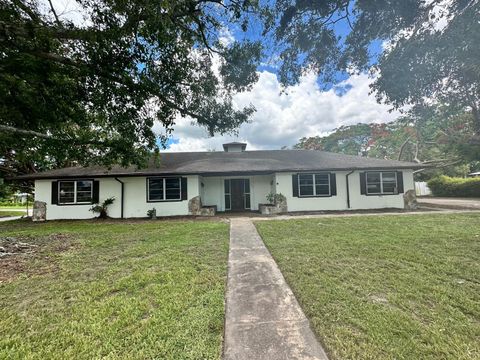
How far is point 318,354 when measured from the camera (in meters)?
2.05

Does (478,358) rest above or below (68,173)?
below

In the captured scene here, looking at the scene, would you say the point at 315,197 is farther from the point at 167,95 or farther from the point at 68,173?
the point at 68,173

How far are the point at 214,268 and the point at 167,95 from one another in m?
5.79

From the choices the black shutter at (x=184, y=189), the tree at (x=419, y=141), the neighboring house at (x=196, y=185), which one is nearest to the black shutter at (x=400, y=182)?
the neighboring house at (x=196, y=185)

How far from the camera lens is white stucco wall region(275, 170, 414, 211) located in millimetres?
12688

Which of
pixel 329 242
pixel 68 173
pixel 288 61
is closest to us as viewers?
pixel 329 242

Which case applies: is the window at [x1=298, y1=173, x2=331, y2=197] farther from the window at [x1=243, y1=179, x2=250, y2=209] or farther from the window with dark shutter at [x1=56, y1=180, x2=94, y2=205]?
the window with dark shutter at [x1=56, y1=180, x2=94, y2=205]

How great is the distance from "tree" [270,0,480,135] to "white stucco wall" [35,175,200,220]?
8.49 meters

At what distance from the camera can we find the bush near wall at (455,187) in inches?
819

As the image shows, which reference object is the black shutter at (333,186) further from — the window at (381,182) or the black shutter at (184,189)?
the black shutter at (184,189)

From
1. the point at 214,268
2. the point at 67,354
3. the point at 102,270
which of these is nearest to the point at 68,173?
the point at 102,270

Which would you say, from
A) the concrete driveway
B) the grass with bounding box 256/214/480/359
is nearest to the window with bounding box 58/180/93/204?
A: the grass with bounding box 256/214/480/359

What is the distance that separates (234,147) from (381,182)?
33.5 ft

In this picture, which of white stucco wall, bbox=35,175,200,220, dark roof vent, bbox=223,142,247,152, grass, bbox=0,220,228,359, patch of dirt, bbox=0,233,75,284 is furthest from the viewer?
dark roof vent, bbox=223,142,247,152
